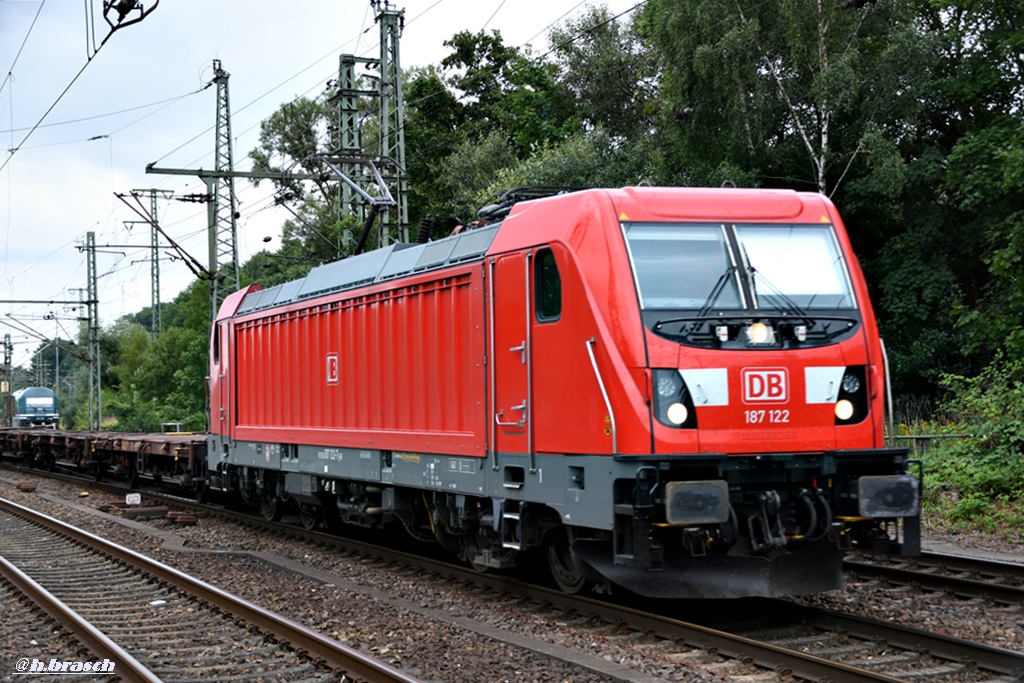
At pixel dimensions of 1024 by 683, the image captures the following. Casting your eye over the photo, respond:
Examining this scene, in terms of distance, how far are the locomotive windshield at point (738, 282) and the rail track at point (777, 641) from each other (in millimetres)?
2138

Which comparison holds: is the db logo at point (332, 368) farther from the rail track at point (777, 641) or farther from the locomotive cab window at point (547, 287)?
the locomotive cab window at point (547, 287)

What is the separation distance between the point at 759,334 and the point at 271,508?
34.6 feet

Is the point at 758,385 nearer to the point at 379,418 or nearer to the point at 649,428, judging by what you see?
the point at 649,428

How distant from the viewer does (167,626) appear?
30.5 ft

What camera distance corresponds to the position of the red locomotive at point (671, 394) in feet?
26.8

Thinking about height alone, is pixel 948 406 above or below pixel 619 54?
below

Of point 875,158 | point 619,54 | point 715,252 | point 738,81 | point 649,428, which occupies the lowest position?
point 649,428

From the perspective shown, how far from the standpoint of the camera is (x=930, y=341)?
3180 cm

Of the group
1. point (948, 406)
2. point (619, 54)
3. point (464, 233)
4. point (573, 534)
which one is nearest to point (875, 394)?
point (573, 534)

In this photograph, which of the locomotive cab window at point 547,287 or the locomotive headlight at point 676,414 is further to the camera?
the locomotive cab window at point 547,287

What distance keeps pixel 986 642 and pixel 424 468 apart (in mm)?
5476

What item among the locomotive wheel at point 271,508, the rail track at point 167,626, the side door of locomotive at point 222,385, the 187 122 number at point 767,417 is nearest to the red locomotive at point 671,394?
the 187 122 number at point 767,417

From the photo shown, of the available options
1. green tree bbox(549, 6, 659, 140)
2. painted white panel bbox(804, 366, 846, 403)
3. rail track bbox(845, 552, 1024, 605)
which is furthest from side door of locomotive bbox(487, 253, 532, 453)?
green tree bbox(549, 6, 659, 140)

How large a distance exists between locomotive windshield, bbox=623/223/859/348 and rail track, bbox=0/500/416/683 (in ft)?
10.9
